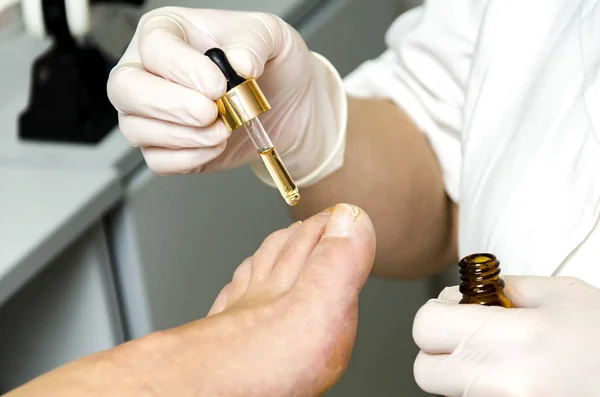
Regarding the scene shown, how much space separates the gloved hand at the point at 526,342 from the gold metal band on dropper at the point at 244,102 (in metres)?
0.18

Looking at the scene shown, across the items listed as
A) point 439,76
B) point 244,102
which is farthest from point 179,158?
point 439,76

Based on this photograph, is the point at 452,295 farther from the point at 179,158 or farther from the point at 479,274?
the point at 179,158

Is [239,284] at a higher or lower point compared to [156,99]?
lower

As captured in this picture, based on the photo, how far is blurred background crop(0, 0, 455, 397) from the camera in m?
0.95

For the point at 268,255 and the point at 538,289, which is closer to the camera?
the point at 538,289

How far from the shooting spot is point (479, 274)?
1.69 feet

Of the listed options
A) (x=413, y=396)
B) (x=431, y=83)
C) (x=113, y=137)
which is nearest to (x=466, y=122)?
(x=431, y=83)

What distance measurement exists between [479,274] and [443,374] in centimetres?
8

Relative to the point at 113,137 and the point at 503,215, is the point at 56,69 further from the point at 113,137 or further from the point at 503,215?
the point at 503,215

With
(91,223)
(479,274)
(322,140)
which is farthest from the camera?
(91,223)

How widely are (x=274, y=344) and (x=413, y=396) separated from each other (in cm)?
122

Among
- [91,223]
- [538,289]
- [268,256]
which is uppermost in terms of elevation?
[538,289]

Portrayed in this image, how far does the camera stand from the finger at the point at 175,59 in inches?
24.4

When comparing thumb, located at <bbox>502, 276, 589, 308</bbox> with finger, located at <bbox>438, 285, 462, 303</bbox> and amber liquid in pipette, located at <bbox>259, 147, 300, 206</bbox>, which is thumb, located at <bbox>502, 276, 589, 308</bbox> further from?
amber liquid in pipette, located at <bbox>259, 147, 300, 206</bbox>
